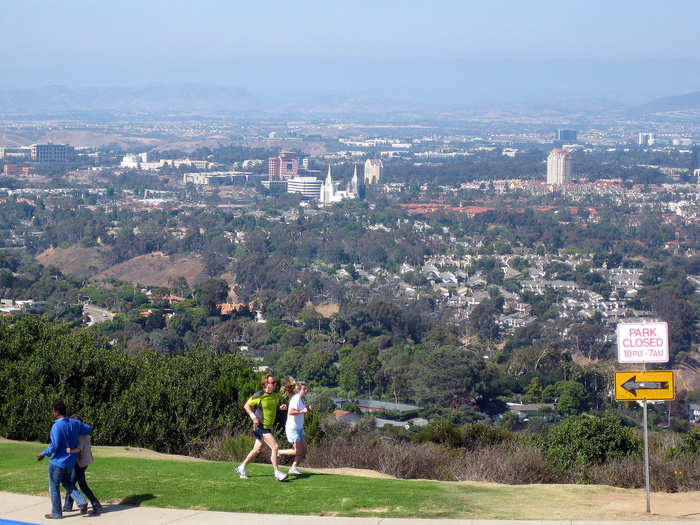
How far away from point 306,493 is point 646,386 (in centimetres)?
318

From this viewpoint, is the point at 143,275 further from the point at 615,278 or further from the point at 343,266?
the point at 615,278

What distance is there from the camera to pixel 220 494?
8664 mm

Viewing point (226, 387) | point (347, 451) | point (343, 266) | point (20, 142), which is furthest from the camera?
point (20, 142)

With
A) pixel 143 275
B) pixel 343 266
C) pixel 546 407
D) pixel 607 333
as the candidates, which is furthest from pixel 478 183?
pixel 546 407

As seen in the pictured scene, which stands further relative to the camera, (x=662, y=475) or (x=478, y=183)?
(x=478, y=183)

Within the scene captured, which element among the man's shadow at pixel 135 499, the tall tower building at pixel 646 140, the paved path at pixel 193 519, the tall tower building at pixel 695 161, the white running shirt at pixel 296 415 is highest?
the tall tower building at pixel 646 140

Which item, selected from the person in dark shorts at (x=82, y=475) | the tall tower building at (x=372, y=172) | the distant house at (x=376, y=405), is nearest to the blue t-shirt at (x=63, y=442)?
the person in dark shorts at (x=82, y=475)

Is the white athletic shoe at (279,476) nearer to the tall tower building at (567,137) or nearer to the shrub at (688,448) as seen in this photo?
the shrub at (688,448)

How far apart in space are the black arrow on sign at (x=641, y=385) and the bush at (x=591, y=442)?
4.97 meters

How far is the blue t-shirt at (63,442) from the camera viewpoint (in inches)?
311

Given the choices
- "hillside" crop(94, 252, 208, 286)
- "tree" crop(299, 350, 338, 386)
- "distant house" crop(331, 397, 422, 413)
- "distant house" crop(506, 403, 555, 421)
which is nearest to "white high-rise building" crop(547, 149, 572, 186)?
"hillside" crop(94, 252, 208, 286)

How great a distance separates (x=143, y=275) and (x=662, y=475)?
5539 cm

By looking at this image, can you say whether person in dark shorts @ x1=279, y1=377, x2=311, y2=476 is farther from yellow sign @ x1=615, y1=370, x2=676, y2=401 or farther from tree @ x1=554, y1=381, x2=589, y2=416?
tree @ x1=554, y1=381, x2=589, y2=416

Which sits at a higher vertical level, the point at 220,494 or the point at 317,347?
the point at 220,494
